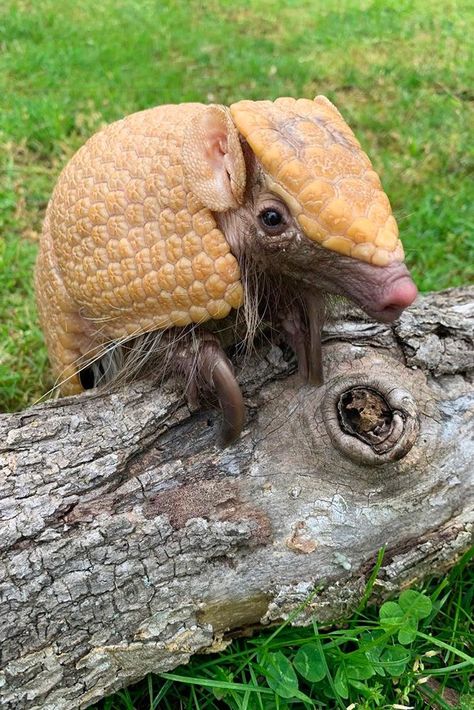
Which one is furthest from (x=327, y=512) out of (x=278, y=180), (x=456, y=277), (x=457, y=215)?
(x=457, y=215)

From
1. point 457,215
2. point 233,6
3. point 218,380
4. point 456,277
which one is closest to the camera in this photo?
point 218,380

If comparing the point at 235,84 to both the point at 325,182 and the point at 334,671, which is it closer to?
the point at 325,182

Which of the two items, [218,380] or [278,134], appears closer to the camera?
[278,134]

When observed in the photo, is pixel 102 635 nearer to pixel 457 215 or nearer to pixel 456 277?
pixel 456 277

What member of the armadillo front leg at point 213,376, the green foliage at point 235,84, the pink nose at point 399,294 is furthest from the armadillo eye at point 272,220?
the green foliage at point 235,84

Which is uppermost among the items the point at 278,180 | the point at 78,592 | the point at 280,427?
the point at 278,180

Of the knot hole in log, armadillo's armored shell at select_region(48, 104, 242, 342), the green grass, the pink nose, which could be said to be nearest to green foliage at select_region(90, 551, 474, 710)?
the green grass

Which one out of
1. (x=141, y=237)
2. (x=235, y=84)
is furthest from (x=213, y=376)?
(x=235, y=84)
